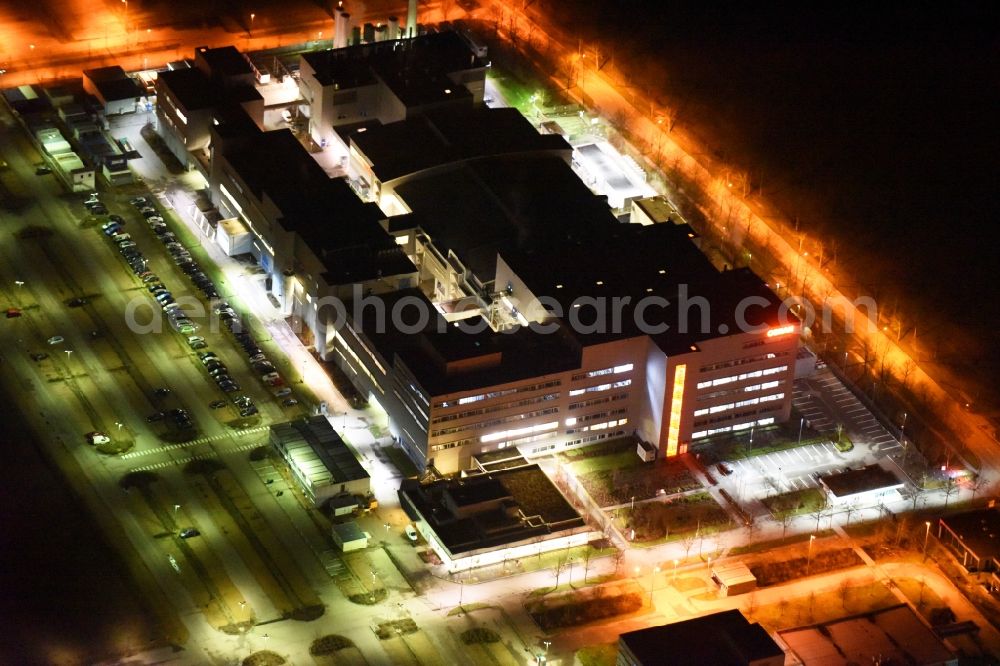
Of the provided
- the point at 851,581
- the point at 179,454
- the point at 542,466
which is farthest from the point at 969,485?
the point at 179,454

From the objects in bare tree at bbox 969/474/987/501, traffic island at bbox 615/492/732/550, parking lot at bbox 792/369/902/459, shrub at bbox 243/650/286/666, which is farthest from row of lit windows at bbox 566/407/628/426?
shrub at bbox 243/650/286/666

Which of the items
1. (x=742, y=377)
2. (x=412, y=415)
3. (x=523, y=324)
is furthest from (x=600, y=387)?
(x=412, y=415)

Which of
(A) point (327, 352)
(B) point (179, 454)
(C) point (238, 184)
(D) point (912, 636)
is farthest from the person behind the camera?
(C) point (238, 184)

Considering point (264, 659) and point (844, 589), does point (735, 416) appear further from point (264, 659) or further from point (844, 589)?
point (264, 659)

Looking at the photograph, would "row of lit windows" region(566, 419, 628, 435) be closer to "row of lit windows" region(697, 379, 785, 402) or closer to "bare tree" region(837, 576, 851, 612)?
"row of lit windows" region(697, 379, 785, 402)

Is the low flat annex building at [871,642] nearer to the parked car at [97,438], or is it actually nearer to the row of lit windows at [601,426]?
the row of lit windows at [601,426]

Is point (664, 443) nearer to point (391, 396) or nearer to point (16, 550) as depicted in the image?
point (391, 396)

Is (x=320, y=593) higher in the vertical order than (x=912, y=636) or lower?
higher

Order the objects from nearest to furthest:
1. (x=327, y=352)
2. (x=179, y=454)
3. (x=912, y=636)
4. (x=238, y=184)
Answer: (x=912, y=636) → (x=179, y=454) → (x=327, y=352) → (x=238, y=184)
